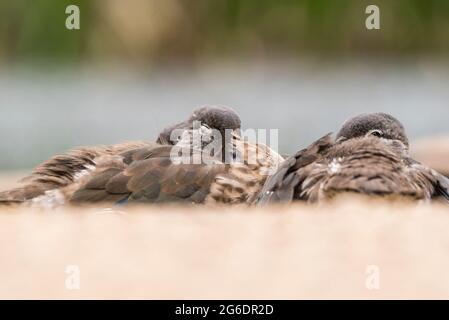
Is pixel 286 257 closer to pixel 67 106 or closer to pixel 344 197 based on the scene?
pixel 344 197

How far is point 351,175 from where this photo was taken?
2.03 metres

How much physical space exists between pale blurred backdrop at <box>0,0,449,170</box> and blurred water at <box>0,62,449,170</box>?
0.01m

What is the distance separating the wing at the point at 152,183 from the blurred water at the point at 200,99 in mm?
1829

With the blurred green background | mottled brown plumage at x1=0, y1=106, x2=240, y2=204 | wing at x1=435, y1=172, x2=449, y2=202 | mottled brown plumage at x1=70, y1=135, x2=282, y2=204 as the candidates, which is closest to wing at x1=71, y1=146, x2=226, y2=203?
mottled brown plumage at x1=70, y1=135, x2=282, y2=204

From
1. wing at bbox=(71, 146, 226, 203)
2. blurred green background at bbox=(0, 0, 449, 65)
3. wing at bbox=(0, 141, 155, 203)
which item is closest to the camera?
wing at bbox=(71, 146, 226, 203)

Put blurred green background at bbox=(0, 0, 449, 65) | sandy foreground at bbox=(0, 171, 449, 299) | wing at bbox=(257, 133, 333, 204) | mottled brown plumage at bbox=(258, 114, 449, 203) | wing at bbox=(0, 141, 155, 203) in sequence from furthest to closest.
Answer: blurred green background at bbox=(0, 0, 449, 65)
wing at bbox=(0, 141, 155, 203)
wing at bbox=(257, 133, 333, 204)
mottled brown plumage at bbox=(258, 114, 449, 203)
sandy foreground at bbox=(0, 171, 449, 299)

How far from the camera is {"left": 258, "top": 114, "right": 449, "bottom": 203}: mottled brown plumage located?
1981 mm

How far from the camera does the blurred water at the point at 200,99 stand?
15.4ft

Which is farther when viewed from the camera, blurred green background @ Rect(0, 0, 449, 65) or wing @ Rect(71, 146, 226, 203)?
blurred green background @ Rect(0, 0, 449, 65)

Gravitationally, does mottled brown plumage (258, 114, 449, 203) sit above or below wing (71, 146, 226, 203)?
above

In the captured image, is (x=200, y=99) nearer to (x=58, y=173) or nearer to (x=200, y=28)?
(x=200, y=28)

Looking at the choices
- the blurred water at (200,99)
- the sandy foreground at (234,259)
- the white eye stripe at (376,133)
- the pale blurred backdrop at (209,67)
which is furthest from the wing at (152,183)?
the blurred water at (200,99)

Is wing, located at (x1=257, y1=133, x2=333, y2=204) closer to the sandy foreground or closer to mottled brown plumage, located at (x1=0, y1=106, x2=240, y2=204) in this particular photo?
mottled brown plumage, located at (x1=0, y1=106, x2=240, y2=204)

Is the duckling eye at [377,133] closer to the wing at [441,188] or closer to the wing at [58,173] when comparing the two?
the wing at [441,188]
